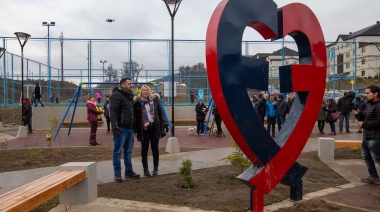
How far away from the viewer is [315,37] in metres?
4.57

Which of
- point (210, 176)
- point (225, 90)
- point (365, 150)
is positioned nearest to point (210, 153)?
point (210, 176)

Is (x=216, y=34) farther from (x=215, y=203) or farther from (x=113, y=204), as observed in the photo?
(x=113, y=204)

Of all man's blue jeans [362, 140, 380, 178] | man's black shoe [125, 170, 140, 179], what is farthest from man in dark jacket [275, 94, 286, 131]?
man's black shoe [125, 170, 140, 179]

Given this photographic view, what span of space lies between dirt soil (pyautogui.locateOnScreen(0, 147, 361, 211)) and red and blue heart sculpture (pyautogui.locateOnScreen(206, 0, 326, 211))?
62 centimetres

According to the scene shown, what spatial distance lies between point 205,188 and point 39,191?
8.44 ft

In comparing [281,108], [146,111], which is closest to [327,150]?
[146,111]

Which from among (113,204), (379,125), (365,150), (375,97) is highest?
(375,97)

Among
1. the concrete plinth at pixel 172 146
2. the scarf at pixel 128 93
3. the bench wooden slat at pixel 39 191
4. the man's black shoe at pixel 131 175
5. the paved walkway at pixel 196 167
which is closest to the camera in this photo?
the bench wooden slat at pixel 39 191

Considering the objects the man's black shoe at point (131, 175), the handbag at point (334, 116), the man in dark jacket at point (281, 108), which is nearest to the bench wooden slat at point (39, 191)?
the man's black shoe at point (131, 175)

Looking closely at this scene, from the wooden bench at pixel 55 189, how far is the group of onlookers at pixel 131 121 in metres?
1.04

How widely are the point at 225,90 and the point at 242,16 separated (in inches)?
32.3

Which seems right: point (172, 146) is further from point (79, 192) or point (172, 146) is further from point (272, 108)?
point (272, 108)

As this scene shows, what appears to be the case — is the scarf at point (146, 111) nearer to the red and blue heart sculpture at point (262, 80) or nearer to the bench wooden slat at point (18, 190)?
the bench wooden slat at point (18, 190)

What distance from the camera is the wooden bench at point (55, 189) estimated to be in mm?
3331
